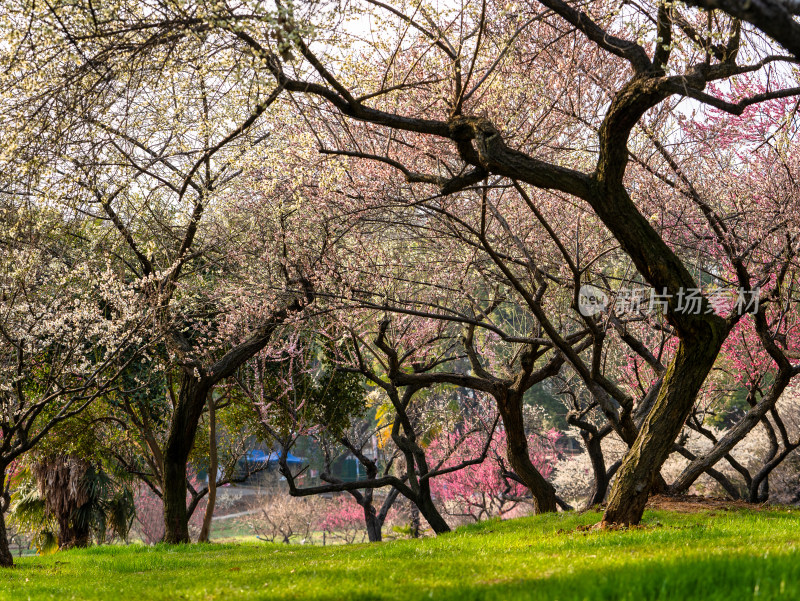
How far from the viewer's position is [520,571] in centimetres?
558

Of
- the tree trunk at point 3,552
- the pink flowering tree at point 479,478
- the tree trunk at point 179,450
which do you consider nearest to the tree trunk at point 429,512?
the tree trunk at point 179,450

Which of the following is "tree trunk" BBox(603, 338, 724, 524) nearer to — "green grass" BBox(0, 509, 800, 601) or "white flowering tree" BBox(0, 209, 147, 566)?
"green grass" BBox(0, 509, 800, 601)

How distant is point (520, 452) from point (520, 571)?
798cm

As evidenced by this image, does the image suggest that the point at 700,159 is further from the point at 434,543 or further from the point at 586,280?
the point at 434,543

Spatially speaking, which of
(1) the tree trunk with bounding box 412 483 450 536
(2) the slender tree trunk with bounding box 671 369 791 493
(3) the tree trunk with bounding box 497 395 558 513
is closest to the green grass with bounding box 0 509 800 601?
(2) the slender tree trunk with bounding box 671 369 791 493

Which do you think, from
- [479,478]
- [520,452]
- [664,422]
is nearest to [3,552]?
[520,452]

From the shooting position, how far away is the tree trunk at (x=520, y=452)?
13.1 meters

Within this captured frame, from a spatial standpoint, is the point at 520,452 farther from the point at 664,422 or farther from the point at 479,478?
the point at 479,478

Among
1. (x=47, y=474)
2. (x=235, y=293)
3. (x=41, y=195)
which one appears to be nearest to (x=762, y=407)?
(x=235, y=293)

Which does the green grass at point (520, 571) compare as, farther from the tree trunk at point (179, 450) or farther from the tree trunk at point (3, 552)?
the tree trunk at point (179, 450)

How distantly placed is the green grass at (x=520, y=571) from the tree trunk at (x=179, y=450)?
2866 mm

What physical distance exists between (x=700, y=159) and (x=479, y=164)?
21.8 ft

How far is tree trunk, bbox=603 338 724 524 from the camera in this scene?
313 inches

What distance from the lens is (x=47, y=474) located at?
15492mm
